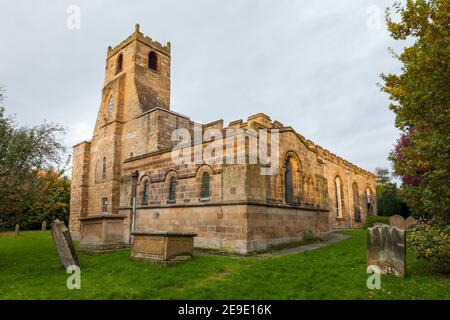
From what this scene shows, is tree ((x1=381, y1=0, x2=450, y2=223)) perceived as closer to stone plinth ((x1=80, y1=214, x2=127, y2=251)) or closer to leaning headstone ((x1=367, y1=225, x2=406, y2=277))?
leaning headstone ((x1=367, y1=225, x2=406, y2=277))

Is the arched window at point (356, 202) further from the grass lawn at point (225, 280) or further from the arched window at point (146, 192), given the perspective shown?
the arched window at point (146, 192)

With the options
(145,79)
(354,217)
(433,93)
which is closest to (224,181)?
(433,93)

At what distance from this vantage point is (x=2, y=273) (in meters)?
8.78

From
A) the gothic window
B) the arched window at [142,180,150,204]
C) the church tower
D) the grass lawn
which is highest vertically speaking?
the church tower

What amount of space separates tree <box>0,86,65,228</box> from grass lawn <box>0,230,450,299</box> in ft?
6.52

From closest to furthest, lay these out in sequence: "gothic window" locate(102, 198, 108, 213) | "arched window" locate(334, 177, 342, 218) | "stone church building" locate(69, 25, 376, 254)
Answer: "stone church building" locate(69, 25, 376, 254) → "gothic window" locate(102, 198, 108, 213) → "arched window" locate(334, 177, 342, 218)

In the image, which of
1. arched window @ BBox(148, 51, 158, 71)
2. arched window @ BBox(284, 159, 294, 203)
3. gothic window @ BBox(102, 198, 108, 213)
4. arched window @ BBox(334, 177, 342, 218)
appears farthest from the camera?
arched window @ BBox(148, 51, 158, 71)

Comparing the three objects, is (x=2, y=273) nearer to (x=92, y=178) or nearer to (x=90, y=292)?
(x=90, y=292)

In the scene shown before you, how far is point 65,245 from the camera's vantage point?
29.0 feet

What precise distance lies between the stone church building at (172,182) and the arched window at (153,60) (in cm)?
10

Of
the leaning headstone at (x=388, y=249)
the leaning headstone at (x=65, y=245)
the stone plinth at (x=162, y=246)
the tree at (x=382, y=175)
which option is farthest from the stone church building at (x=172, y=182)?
the tree at (x=382, y=175)

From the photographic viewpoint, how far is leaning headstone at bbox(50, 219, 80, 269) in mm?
8688

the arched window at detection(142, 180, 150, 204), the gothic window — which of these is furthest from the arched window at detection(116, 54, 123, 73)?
the arched window at detection(142, 180, 150, 204)

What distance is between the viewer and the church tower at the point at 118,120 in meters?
23.1
